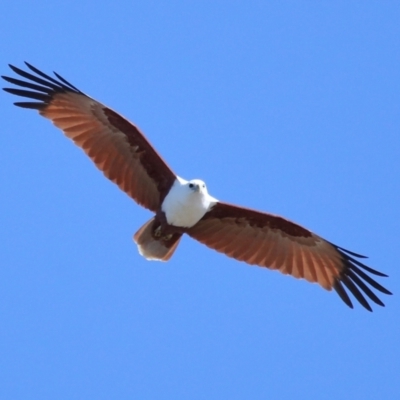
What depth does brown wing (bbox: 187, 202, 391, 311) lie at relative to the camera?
12312mm

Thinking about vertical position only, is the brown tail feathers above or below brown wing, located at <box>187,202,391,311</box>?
below

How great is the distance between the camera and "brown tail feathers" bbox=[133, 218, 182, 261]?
479 inches

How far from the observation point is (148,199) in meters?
12.2

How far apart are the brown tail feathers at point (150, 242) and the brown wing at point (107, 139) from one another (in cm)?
26

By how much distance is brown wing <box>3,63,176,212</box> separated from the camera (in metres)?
12.1

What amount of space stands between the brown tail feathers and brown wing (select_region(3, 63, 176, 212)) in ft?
0.86

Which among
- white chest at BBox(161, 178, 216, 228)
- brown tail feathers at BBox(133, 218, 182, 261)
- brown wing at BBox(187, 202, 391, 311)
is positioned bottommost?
brown tail feathers at BBox(133, 218, 182, 261)

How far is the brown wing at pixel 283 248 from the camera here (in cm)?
1231

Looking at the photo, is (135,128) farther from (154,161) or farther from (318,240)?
(318,240)

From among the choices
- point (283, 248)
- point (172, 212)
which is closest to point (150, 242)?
point (172, 212)

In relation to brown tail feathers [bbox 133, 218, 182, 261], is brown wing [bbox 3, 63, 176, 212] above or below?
above

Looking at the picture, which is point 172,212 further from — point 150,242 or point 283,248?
point 283,248

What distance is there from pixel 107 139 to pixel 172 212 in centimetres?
124

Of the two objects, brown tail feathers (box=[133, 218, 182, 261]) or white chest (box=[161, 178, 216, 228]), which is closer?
white chest (box=[161, 178, 216, 228])
